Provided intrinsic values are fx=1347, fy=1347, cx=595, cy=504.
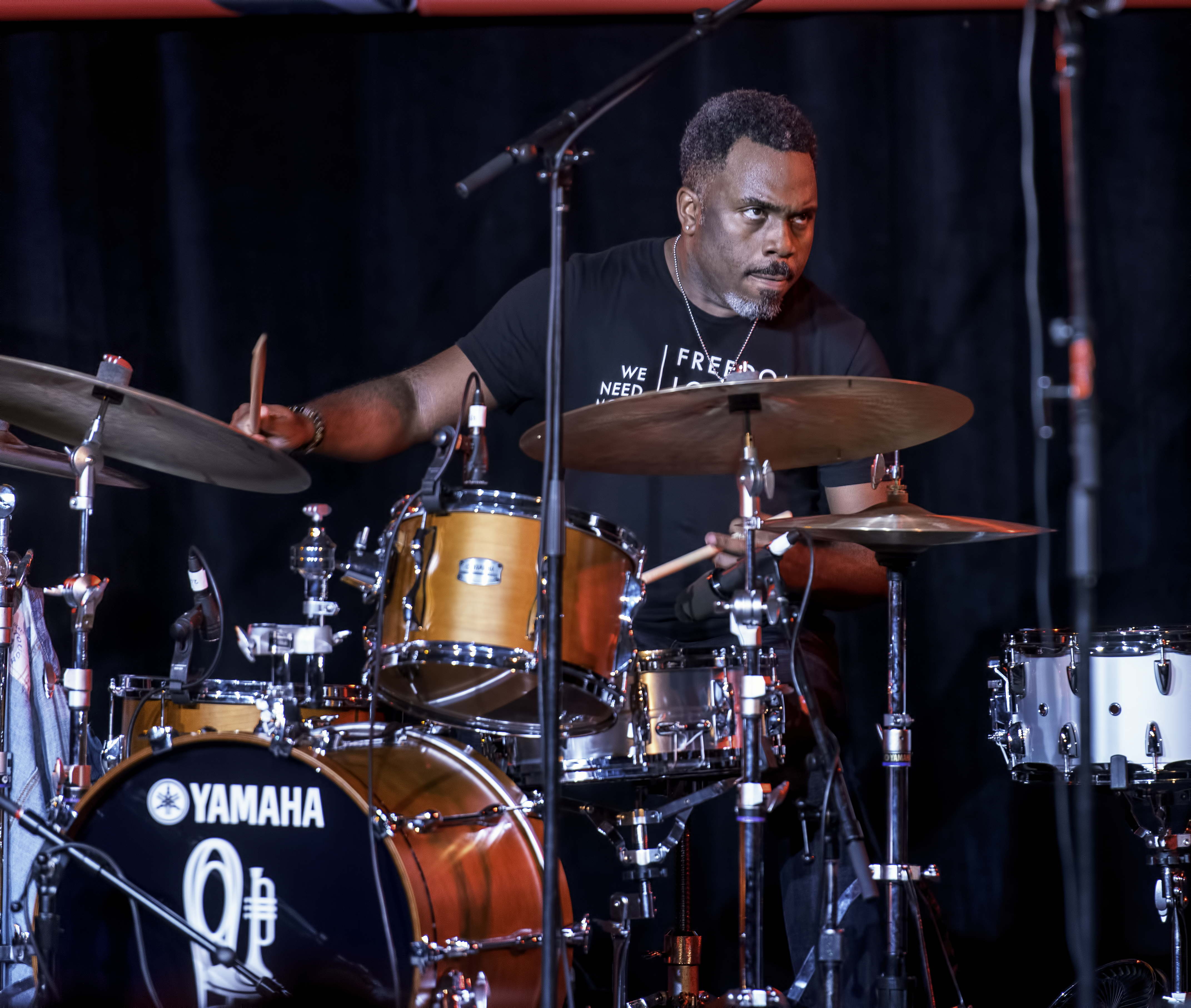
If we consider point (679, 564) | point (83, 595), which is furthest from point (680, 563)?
point (83, 595)

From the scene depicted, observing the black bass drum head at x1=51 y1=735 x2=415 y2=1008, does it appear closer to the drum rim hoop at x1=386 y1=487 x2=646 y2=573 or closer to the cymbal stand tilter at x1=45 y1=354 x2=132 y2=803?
the cymbal stand tilter at x1=45 y1=354 x2=132 y2=803

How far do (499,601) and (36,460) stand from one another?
1.09m

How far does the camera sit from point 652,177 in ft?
11.3

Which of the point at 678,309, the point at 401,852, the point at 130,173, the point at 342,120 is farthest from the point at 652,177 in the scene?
the point at 401,852

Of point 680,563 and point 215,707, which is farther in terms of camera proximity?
point 215,707

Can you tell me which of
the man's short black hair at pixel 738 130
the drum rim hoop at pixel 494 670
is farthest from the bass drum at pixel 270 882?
the man's short black hair at pixel 738 130

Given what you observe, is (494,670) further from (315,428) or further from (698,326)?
(698,326)

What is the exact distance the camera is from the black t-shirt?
2.93 m

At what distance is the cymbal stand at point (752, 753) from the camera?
6.65 ft

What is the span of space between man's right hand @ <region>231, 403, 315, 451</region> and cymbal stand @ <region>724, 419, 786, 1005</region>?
0.78 meters

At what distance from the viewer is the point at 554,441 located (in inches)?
71.6

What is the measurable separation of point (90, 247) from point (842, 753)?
7.51 feet

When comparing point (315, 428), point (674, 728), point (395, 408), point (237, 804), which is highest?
point (395, 408)

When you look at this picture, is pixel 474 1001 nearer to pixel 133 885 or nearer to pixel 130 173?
pixel 133 885
